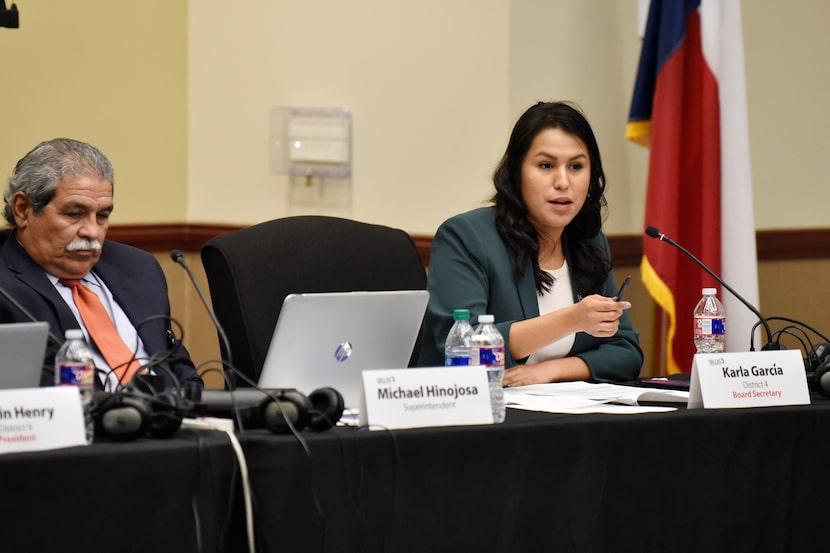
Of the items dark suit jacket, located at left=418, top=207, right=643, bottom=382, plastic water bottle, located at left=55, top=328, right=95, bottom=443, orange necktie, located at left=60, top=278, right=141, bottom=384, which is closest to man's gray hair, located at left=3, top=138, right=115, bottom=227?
orange necktie, located at left=60, top=278, right=141, bottom=384

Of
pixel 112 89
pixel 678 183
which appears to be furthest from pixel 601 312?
pixel 112 89

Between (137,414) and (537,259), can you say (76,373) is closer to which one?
(137,414)

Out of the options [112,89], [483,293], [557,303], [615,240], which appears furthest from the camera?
[615,240]

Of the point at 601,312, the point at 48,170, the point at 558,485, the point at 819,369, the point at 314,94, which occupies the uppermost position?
the point at 314,94

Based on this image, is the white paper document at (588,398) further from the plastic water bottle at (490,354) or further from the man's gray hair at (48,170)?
the man's gray hair at (48,170)

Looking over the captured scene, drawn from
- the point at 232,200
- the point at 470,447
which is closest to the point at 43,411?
the point at 470,447

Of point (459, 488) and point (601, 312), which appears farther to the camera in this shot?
point (601, 312)

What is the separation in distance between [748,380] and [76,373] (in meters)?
1.19

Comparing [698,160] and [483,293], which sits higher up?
[698,160]

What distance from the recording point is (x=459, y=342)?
2.24 metres

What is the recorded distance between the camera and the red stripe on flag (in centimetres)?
401

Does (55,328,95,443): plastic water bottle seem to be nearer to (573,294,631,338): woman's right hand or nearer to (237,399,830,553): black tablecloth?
(237,399,830,553): black tablecloth

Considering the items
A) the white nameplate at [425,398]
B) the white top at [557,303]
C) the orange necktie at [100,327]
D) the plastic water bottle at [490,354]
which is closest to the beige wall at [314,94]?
the white top at [557,303]

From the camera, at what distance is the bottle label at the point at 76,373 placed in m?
1.86
